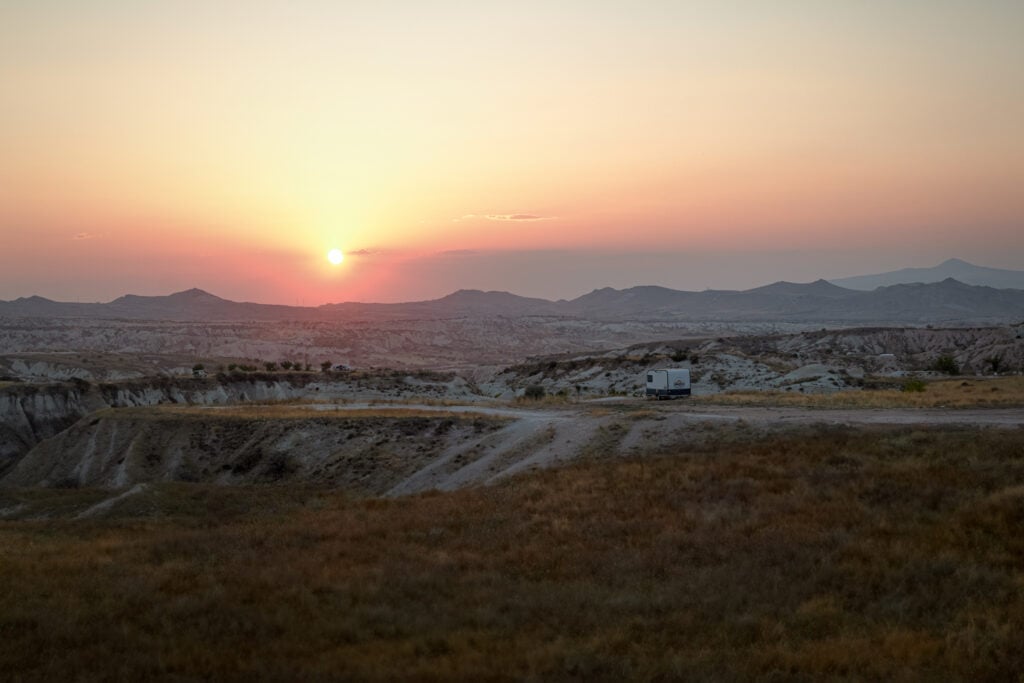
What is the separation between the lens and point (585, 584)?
1404 cm

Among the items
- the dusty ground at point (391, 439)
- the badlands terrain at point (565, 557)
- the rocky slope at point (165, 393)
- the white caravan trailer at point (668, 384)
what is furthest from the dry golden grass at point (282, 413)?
the white caravan trailer at point (668, 384)

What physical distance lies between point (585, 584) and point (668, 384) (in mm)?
43683

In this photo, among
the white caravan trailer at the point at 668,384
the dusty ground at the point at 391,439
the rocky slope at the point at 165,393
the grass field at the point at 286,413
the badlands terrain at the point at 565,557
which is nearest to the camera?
the badlands terrain at the point at 565,557

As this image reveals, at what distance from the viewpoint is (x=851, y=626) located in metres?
11.7

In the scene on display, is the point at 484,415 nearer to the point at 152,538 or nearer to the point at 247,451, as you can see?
the point at 247,451

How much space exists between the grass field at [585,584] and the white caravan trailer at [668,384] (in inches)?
1274

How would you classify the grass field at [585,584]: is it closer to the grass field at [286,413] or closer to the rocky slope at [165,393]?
the grass field at [286,413]

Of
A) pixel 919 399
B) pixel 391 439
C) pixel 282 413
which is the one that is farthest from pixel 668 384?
pixel 282 413

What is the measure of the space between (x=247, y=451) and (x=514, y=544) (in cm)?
3015

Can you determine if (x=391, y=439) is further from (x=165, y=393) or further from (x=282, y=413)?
(x=165, y=393)

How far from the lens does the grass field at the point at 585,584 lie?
10.5 metres

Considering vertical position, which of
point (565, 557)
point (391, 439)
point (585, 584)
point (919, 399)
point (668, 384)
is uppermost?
point (585, 584)

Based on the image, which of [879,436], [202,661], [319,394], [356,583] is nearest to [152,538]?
[356,583]

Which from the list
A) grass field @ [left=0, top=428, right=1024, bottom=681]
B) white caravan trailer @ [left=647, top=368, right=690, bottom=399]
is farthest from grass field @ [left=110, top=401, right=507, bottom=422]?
grass field @ [left=0, top=428, right=1024, bottom=681]
